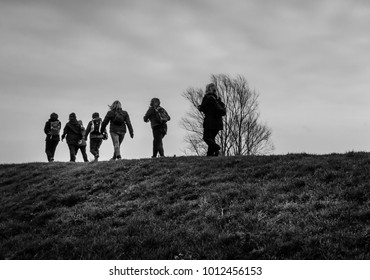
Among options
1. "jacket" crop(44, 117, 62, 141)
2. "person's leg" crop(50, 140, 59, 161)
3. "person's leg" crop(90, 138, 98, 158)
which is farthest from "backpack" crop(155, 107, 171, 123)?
"person's leg" crop(50, 140, 59, 161)

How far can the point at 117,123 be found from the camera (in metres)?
16.3

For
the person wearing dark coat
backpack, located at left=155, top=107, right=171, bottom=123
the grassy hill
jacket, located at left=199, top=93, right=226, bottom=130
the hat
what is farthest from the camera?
the hat

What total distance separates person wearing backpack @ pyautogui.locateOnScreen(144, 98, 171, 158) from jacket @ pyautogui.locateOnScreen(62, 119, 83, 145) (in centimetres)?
482

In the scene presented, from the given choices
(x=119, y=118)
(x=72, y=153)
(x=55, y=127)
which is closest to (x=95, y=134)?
(x=119, y=118)

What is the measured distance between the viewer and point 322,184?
29.3 ft

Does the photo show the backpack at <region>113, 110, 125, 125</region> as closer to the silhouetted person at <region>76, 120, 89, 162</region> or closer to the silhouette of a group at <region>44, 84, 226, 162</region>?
the silhouette of a group at <region>44, 84, 226, 162</region>

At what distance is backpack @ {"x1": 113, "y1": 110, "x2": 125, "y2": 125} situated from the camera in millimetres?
16188

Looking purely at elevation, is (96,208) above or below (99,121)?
below

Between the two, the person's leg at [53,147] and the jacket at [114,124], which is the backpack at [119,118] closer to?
the jacket at [114,124]

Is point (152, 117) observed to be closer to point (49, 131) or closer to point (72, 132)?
point (72, 132)

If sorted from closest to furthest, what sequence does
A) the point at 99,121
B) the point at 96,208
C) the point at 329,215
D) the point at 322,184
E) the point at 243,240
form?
the point at 243,240 < the point at 329,215 < the point at 322,184 < the point at 96,208 < the point at 99,121
